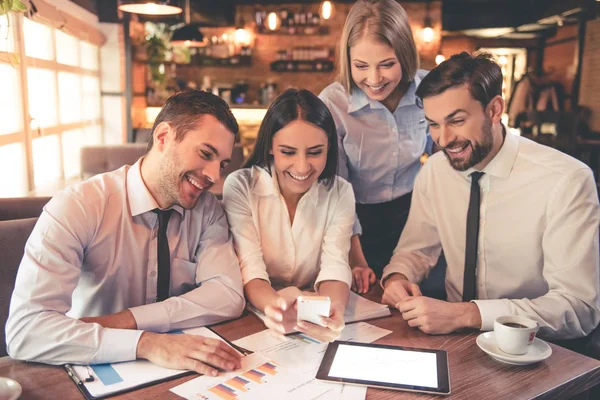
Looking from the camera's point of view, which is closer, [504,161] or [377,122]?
[504,161]

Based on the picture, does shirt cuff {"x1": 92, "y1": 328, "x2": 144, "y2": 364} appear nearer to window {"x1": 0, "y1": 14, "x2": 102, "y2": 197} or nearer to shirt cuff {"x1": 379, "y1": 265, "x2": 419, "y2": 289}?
shirt cuff {"x1": 379, "y1": 265, "x2": 419, "y2": 289}

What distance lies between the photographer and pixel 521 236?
170cm

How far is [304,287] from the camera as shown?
5.99 ft

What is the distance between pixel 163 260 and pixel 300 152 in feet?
1.82

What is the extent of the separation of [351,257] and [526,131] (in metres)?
7.56

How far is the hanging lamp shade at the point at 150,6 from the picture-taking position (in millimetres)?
3895

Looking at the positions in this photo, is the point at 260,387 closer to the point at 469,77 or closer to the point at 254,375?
the point at 254,375

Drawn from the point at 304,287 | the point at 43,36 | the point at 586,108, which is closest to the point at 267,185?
the point at 304,287

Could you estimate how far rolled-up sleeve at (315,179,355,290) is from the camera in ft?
5.55

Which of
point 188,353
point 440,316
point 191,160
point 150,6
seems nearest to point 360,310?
point 440,316

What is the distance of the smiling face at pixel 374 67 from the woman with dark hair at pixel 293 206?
0.36 meters

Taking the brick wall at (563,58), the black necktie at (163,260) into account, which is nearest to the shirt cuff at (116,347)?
the black necktie at (163,260)

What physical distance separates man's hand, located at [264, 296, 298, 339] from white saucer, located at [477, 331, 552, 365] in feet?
1.58

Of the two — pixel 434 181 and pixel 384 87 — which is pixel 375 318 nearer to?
pixel 434 181
